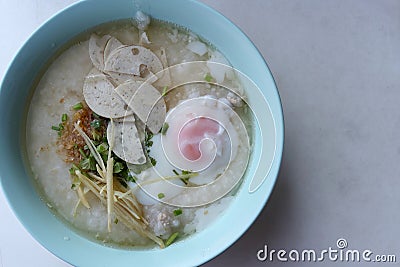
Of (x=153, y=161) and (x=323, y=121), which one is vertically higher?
(x=323, y=121)

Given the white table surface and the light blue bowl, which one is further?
the white table surface

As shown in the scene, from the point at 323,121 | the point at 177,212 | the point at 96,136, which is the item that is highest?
the point at 323,121

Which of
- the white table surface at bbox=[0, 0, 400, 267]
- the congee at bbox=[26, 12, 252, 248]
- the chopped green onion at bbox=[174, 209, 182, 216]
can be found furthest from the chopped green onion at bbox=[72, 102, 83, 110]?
the chopped green onion at bbox=[174, 209, 182, 216]

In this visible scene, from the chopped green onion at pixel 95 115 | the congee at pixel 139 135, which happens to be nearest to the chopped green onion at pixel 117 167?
the congee at pixel 139 135

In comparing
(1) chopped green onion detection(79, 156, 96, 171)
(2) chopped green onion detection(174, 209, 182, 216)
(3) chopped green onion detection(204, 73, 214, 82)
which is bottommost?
(2) chopped green onion detection(174, 209, 182, 216)

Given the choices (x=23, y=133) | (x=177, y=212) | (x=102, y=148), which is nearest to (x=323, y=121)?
(x=177, y=212)

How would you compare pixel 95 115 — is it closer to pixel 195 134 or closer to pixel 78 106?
pixel 78 106

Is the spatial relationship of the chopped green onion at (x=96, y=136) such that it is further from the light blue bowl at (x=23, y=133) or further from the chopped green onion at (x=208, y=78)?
the chopped green onion at (x=208, y=78)

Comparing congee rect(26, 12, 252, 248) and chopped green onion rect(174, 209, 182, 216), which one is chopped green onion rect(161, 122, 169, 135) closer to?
congee rect(26, 12, 252, 248)
